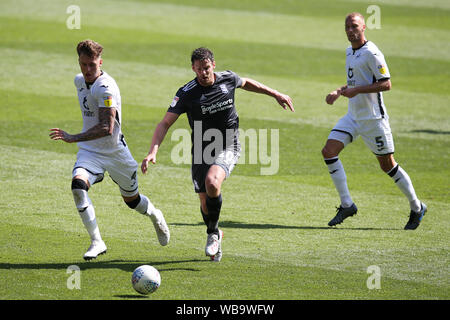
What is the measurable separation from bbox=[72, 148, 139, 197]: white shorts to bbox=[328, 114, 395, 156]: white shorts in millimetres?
3032

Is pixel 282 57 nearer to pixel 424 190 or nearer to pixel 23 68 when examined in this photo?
pixel 23 68

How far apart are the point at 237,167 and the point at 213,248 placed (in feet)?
16.9

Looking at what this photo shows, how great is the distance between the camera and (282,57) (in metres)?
21.0

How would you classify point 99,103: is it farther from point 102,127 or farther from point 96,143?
point 96,143

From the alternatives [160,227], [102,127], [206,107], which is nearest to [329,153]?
[206,107]

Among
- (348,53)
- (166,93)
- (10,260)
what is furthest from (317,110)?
(10,260)

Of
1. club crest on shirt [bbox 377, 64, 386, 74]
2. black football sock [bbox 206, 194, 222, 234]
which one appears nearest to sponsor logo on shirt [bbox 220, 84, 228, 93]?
black football sock [bbox 206, 194, 222, 234]

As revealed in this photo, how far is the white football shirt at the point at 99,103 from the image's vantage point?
7449 millimetres

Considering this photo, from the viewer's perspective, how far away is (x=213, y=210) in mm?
7609

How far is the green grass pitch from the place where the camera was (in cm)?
714

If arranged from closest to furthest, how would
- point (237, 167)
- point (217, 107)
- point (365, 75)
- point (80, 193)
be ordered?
point (80, 193) → point (217, 107) → point (365, 75) → point (237, 167)

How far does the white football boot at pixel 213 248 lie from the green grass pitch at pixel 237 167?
12 centimetres

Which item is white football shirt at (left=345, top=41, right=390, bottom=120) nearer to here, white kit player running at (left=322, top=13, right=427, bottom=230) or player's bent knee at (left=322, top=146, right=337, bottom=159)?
white kit player running at (left=322, top=13, right=427, bottom=230)
